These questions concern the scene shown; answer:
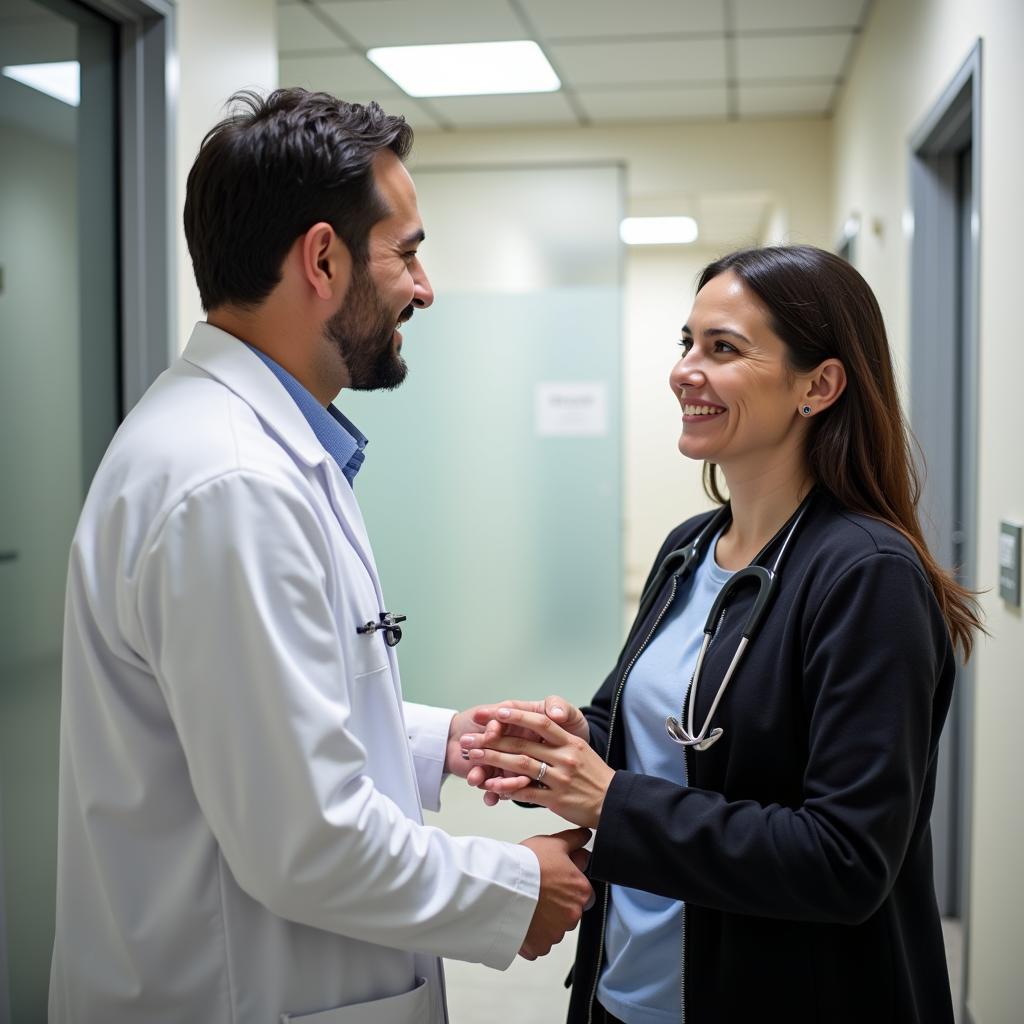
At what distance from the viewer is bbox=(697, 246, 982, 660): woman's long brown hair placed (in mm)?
1278

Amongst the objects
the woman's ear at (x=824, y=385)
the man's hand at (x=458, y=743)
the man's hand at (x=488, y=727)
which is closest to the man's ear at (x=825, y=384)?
the woman's ear at (x=824, y=385)

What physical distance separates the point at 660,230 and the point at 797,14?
4.18 metres

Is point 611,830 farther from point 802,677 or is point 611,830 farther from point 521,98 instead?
point 521,98

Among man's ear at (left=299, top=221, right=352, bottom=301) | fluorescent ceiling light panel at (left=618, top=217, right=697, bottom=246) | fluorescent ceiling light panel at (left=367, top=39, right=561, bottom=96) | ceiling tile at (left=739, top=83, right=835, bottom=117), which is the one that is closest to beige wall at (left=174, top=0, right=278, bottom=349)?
man's ear at (left=299, top=221, right=352, bottom=301)

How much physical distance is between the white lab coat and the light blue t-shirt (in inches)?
9.8

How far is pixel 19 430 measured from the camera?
1858 millimetres

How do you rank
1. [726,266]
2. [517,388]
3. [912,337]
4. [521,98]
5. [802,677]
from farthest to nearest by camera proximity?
1. [521,98]
2. [517,388]
3. [912,337]
4. [726,266]
5. [802,677]

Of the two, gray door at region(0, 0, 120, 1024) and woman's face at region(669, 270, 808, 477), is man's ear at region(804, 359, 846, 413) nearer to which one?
woman's face at region(669, 270, 808, 477)

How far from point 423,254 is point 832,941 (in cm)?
351

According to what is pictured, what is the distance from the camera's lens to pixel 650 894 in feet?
4.37

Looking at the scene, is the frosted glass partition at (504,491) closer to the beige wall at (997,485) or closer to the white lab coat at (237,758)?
the beige wall at (997,485)

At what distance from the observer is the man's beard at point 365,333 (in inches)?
46.4

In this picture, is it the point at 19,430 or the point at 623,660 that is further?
the point at 19,430

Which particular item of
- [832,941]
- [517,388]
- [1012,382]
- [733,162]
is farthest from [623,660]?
[733,162]
